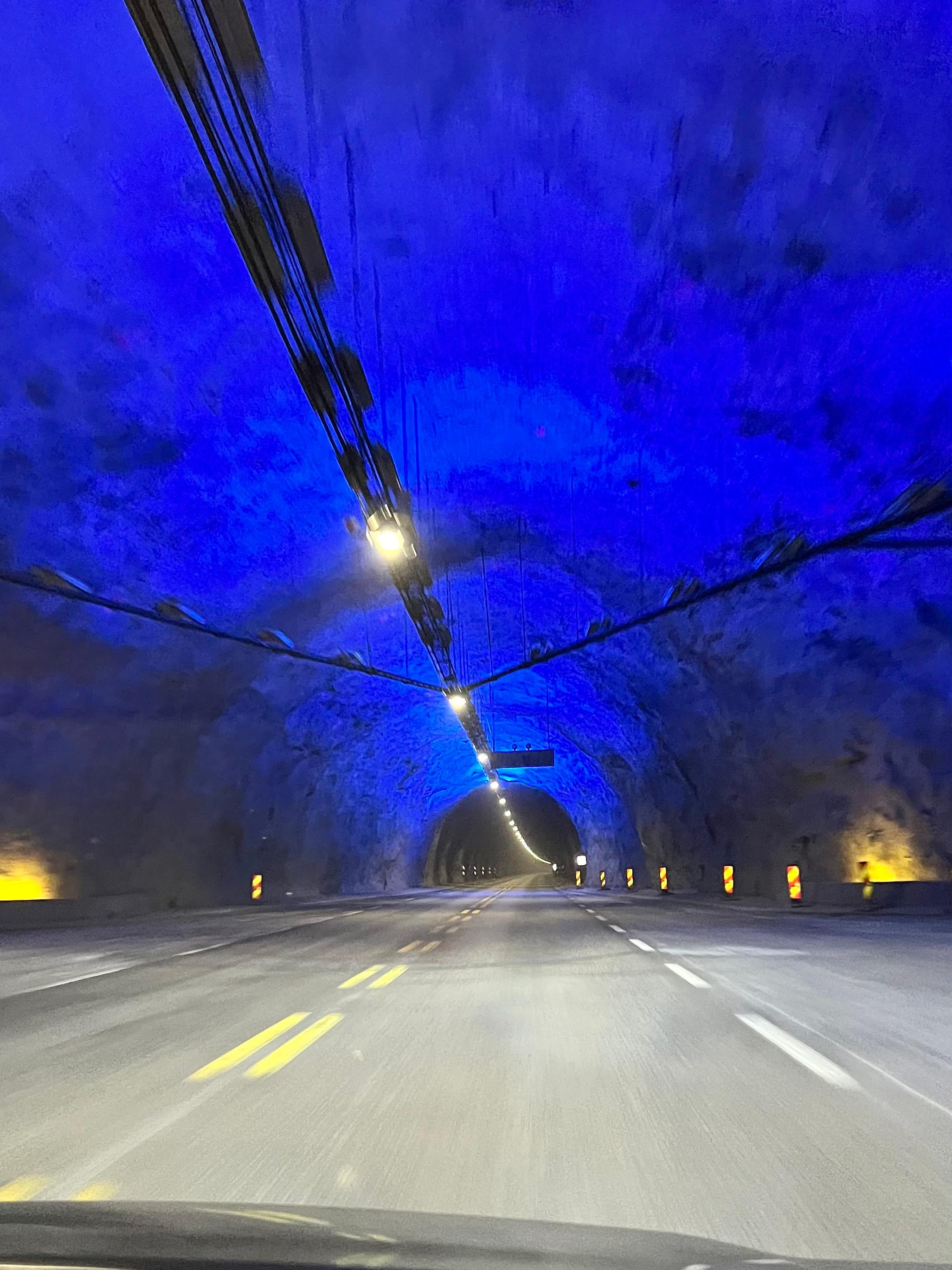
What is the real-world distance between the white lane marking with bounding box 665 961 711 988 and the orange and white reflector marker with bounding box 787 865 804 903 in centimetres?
1565

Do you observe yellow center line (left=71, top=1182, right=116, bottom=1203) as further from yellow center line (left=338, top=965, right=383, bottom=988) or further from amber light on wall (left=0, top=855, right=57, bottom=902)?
amber light on wall (left=0, top=855, right=57, bottom=902)

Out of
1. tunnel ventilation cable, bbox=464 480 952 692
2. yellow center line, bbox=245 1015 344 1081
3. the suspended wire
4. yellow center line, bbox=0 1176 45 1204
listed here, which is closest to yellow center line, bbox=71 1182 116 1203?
yellow center line, bbox=0 1176 45 1204

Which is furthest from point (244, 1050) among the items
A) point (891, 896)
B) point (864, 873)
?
point (864, 873)

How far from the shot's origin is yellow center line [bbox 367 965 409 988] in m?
10.2

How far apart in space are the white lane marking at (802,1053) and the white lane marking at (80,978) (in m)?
7.12

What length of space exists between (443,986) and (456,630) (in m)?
17.3

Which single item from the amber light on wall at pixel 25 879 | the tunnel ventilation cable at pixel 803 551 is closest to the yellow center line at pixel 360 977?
the tunnel ventilation cable at pixel 803 551

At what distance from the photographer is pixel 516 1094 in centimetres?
539

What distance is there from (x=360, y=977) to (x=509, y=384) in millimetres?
8325

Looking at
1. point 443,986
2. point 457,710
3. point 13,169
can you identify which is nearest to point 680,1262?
point 443,986

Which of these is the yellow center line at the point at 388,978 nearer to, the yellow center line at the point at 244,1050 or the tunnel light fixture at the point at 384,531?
the yellow center line at the point at 244,1050

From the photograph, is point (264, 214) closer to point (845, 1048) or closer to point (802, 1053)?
point (802, 1053)

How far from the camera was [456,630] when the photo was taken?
27047 mm

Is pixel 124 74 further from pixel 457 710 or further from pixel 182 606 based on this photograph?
pixel 457 710
